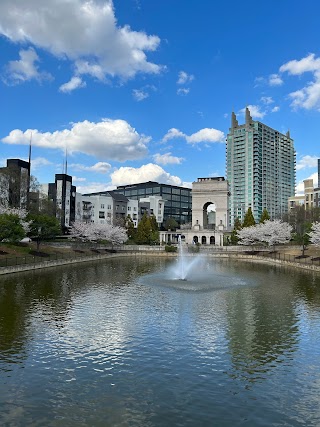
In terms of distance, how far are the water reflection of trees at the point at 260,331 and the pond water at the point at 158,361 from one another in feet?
0.22

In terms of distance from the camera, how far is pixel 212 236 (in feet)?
439

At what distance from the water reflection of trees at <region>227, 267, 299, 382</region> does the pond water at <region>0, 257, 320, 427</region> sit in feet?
0.22

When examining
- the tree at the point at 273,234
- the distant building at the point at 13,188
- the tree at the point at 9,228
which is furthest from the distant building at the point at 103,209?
the tree at the point at 9,228

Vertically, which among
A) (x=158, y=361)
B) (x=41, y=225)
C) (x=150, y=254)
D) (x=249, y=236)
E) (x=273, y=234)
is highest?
(x=41, y=225)

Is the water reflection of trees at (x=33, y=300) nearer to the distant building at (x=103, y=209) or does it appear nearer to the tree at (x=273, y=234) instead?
the tree at (x=273, y=234)

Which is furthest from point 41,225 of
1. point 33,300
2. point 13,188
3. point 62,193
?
point 62,193

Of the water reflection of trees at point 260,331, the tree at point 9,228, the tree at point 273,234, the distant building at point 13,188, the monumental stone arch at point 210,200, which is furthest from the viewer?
the monumental stone arch at point 210,200

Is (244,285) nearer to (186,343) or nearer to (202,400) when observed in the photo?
(186,343)

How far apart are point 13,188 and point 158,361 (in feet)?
262

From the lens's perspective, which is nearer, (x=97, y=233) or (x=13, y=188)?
(x=13, y=188)

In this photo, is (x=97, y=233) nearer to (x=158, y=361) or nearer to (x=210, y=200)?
(x=210, y=200)

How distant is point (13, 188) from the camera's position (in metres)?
88.2

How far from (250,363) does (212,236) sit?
385 feet

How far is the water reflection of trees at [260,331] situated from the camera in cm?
1708
